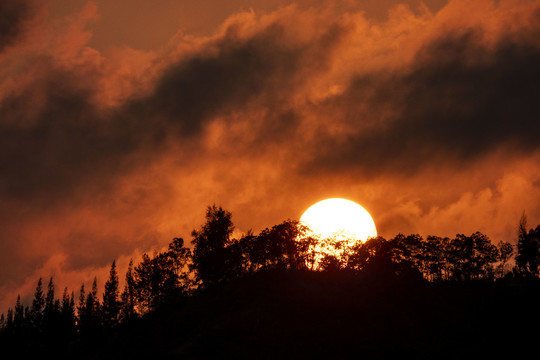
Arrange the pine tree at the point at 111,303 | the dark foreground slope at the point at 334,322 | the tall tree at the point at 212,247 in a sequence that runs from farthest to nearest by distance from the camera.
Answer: the pine tree at the point at 111,303 → the tall tree at the point at 212,247 → the dark foreground slope at the point at 334,322

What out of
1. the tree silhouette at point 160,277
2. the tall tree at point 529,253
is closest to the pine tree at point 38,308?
the tree silhouette at point 160,277

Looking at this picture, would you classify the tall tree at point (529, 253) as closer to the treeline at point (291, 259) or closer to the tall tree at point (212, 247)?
the treeline at point (291, 259)

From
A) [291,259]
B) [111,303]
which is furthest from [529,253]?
[111,303]

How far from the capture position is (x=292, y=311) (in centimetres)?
8006

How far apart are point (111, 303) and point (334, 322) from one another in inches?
3789

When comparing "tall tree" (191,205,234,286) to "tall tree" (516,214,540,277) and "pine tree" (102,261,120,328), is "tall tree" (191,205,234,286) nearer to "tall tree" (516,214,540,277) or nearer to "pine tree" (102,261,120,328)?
"pine tree" (102,261,120,328)

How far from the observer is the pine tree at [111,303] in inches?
5763

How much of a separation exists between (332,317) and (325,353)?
1217 cm

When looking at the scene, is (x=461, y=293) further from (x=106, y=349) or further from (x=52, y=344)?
(x=52, y=344)

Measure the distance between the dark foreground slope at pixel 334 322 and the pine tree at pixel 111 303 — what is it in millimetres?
50175

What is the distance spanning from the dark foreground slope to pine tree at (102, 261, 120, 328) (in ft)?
165

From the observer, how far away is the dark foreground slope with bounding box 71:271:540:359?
6981cm

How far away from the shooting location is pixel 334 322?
7625 centimetres

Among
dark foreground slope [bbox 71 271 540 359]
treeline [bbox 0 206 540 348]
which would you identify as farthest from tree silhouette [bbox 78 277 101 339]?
dark foreground slope [bbox 71 271 540 359]
